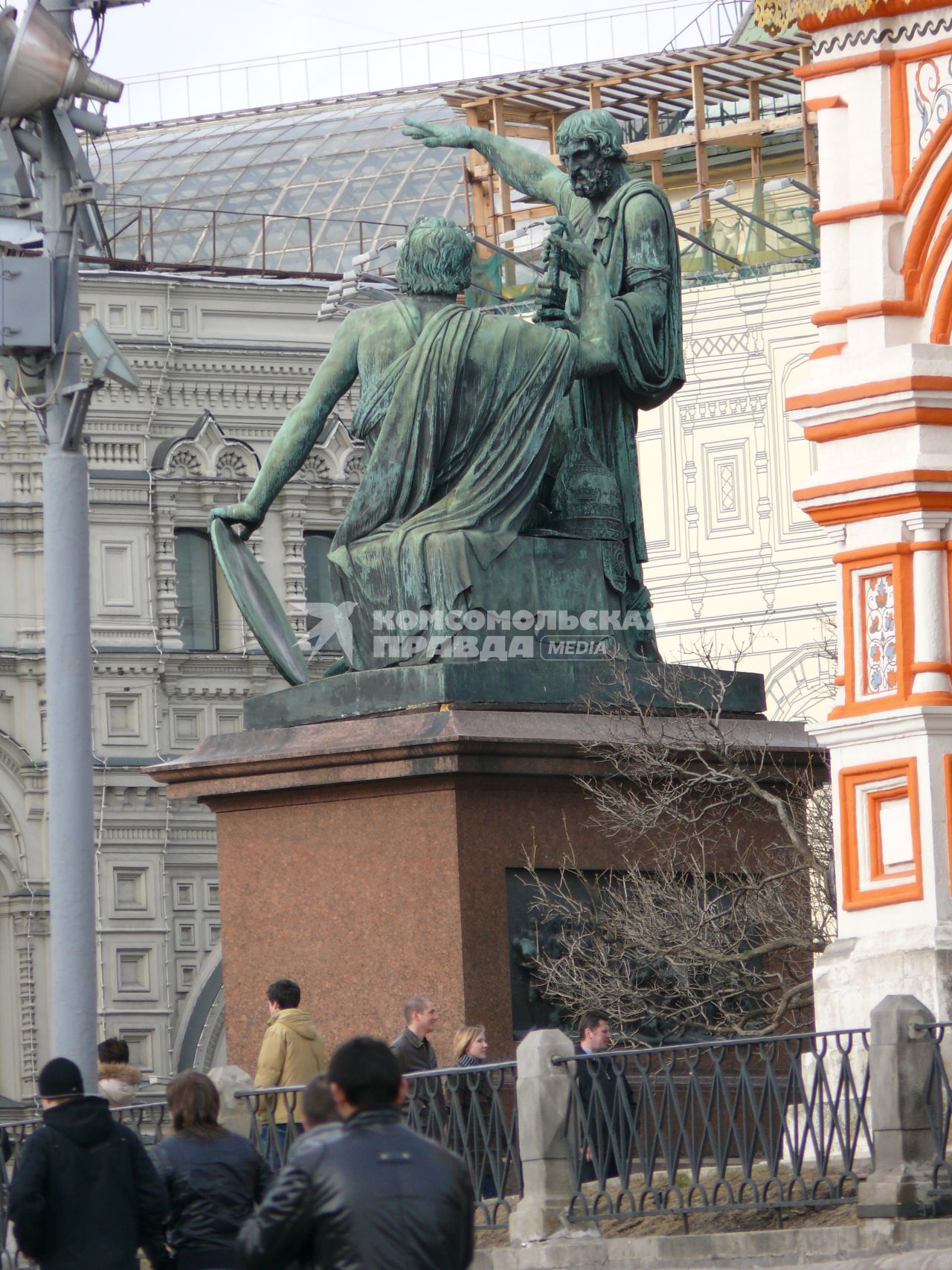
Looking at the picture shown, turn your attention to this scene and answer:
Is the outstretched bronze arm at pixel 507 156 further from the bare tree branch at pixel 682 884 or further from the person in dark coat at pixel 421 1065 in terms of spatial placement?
the person in dark coat at pixel 421 1065

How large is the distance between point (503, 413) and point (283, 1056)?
271 cm

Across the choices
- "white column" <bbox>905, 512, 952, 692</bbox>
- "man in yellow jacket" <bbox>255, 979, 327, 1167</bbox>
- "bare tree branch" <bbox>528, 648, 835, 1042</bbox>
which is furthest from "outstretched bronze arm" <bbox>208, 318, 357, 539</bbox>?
"white column" <bbox>905, 512, 952, 692</bbox>

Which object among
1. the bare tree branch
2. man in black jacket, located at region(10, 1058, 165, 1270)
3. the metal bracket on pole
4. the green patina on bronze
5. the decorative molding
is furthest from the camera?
the decorative molding

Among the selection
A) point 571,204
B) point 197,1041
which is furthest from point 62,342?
point 197,1041

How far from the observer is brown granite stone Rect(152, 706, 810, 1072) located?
1283cm

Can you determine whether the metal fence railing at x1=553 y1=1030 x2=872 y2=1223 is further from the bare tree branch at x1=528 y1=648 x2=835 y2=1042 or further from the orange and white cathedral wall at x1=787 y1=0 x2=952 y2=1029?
the orange and white cathedral wall at x1=787 y1=0 x2=952 y2=1029

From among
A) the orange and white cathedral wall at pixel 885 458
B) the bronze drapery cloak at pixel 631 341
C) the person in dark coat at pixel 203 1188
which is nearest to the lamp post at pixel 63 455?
the person in dark coat at pixel 203 1188

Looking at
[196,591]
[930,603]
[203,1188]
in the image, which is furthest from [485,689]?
[196,591]

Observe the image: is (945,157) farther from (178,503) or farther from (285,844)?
(178,503)

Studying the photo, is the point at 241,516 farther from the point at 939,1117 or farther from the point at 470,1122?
the point at 939,1117

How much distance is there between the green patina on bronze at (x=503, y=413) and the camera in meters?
13.4

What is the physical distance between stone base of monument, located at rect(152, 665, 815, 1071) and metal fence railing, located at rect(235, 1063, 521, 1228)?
0.44 meters

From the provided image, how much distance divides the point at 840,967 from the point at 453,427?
2721mm

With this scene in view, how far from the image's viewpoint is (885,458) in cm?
1441
